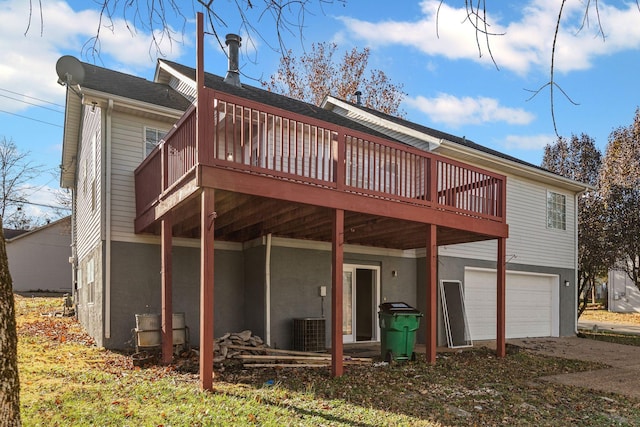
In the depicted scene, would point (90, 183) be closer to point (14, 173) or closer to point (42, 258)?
point (42, 258)

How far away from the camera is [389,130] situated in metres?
14.1

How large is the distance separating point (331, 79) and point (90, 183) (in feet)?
49.2

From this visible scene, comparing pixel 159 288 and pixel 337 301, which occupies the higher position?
pixel 337 301

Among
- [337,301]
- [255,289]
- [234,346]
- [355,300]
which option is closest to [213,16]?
[337,301]

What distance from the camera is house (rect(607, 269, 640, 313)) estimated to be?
1073 inches

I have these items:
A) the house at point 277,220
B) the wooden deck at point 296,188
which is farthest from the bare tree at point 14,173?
the wooden deck at point 296,188

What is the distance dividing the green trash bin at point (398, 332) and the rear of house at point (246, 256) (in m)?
1.62

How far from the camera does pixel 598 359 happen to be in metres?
10.6

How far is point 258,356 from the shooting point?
7.93 metres

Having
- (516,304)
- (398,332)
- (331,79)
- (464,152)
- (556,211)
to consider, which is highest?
(331,79)

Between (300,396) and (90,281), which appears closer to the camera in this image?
(300,396)

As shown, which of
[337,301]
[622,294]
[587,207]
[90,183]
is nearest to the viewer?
[337,301]

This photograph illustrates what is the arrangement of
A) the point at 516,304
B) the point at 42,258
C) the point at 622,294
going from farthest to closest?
the point at 622,294 < the point at 42,258 < the point at 516,304

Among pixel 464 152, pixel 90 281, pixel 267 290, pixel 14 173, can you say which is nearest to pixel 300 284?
pixel 267 290
